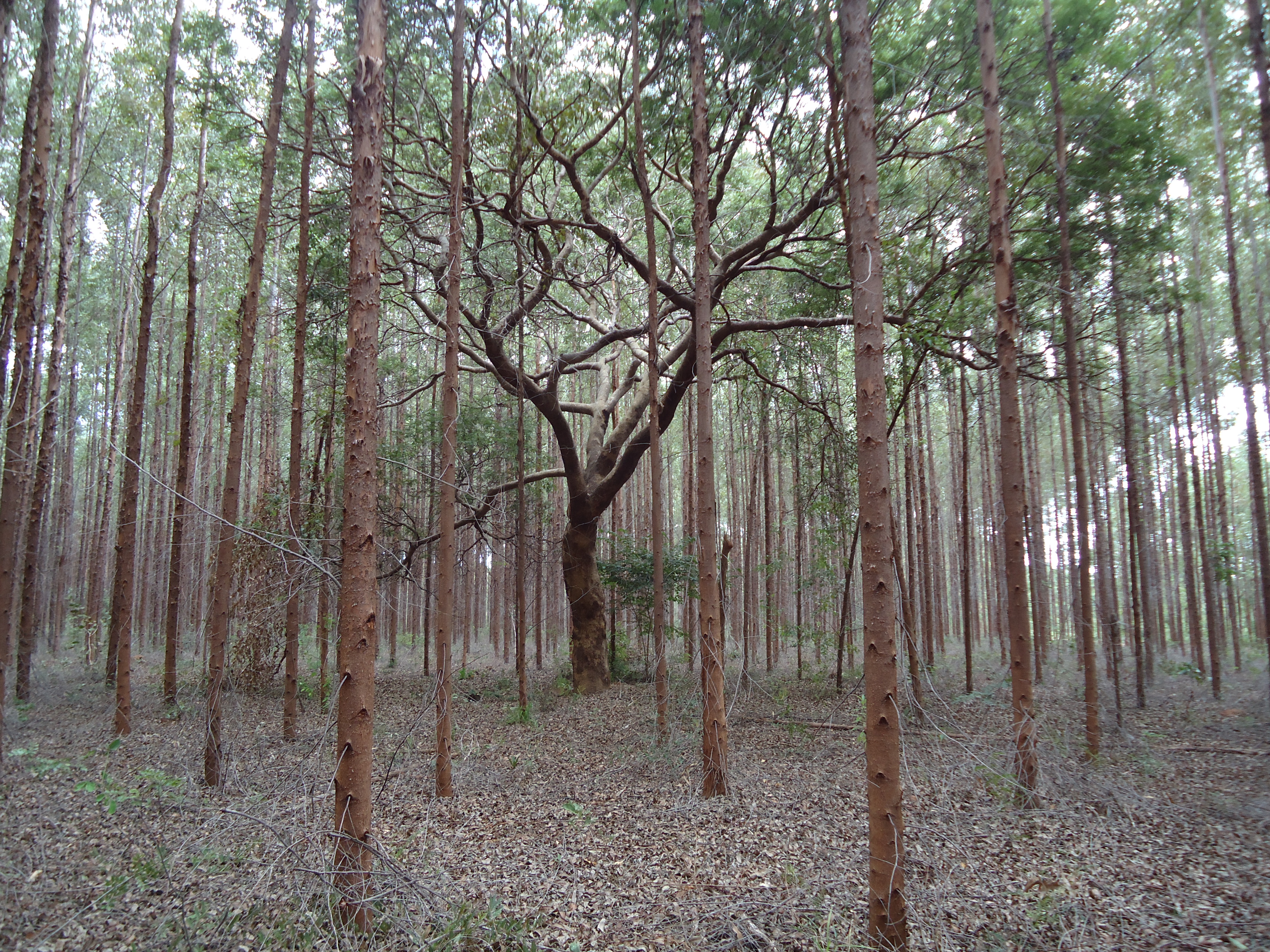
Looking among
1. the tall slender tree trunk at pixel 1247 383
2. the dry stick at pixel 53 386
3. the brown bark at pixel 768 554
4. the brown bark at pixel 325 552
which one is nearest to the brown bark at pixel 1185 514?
the tall slender tree trunk at pixel 1247 383

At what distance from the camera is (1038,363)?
7.57m

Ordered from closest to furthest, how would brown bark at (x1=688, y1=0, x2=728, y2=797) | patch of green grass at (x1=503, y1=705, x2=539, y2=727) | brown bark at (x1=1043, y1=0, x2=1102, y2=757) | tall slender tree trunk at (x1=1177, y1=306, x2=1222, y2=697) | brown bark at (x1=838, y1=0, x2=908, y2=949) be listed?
brown bark at (x1=838, y1=0, x2=908, y2=949) < brown bark at (x1=688, y1=0, x2=728, y2=797) < brown bark at (x1=1043, y1=0, x2=1102, y2=757) < patch of green grass at (x1=503, y1=705, x2=539, y2=727) < tall slender tree trunk at (x1=1177, y1=306, x2=1222, y2=697)

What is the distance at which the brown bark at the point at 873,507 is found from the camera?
10.2 feet

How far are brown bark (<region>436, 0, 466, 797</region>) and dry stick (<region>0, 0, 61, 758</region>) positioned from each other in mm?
3242

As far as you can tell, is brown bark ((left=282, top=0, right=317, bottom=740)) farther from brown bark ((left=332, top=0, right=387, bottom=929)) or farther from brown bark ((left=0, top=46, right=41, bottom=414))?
brown bark ((left=332, top=0, right=387, bottom=929))

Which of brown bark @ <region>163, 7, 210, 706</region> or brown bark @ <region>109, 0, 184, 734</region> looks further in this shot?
brown bark @ <region>163, 7, 210, 706</region>

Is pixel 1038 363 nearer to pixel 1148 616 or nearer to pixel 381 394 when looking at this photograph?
pixel 1148 616

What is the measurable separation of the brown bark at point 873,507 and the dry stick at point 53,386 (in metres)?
9.44

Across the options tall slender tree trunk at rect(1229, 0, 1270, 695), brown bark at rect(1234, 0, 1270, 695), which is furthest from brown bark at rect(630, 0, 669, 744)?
brown bark at rect(1234, 0, 1270, 695)

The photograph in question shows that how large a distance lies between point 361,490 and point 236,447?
353 centimetres

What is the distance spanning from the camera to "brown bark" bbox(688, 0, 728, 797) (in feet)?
19.0

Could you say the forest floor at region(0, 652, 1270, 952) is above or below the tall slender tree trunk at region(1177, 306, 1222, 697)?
below

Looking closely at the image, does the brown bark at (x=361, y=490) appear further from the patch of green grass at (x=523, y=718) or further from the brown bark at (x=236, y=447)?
the patch of green grass at (x=523, y=718)

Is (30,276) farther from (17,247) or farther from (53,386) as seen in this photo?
(53,386)
